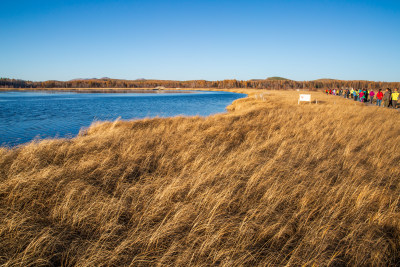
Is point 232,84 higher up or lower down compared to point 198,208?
higher up

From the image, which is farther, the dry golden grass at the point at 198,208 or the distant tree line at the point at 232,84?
the distant tree line at the point at 232,84

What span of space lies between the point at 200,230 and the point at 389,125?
1117 centimetres

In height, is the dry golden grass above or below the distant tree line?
below

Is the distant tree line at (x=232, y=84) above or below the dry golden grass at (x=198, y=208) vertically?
above

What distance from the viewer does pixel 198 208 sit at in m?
3.53

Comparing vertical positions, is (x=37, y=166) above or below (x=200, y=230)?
above

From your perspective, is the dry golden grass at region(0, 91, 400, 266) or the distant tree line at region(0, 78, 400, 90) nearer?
the dry golden grass at region(0, 91, 400, 266)

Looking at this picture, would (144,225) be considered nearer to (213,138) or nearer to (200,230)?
(200,230)

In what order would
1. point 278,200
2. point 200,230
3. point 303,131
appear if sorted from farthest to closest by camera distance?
1. point 303,131
2. point 278,200
3. point 200,230

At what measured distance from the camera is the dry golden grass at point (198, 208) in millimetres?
2639

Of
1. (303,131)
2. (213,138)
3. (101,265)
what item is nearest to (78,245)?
(101,265)

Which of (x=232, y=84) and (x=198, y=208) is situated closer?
(x=198, y=208)

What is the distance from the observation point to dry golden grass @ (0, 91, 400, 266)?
264 cm

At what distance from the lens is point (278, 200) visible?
374 cm
